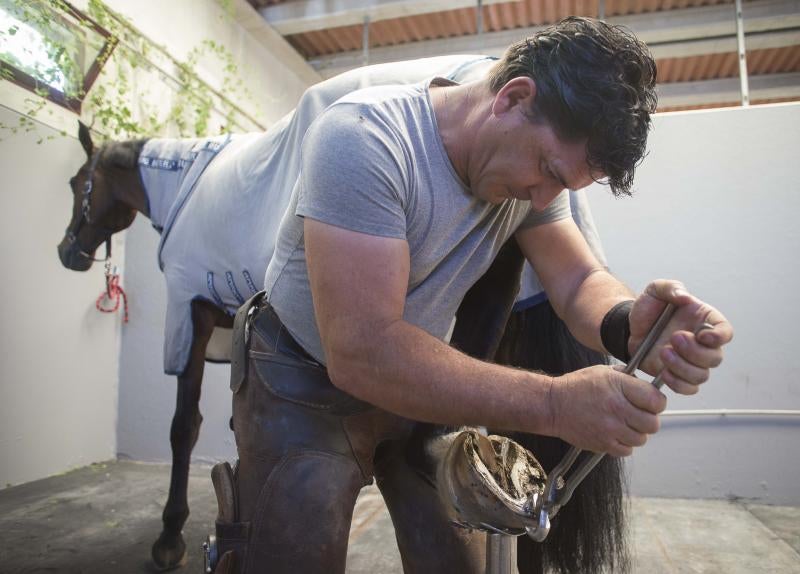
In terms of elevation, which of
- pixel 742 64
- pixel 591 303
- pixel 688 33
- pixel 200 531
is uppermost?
pixel 688 33

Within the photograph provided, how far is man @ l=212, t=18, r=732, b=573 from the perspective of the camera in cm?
62

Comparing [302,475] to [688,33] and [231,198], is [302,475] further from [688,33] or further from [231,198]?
[688,33]

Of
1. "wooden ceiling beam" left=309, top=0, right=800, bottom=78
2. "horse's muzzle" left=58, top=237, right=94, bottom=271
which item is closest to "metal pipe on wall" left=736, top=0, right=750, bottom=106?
"wooden ceiling beam" left=309, top=0, right=800, bottom=78

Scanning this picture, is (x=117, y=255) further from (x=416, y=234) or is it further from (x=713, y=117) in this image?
(x=713, y=117)

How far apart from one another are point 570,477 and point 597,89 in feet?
1.59

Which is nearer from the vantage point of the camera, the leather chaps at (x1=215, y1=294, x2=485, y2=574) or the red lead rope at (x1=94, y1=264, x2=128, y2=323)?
the leather chaps at (x1=215, y1=294, x2=485, y2=574)

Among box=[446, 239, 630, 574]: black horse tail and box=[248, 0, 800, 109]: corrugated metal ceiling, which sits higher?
box=[248, 0, 800, 109]: corrugated metal ceiling

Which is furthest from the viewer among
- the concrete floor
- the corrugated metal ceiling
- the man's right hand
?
the corrugated metal ceiling

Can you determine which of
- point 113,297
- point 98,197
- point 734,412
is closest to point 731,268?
point 734,412

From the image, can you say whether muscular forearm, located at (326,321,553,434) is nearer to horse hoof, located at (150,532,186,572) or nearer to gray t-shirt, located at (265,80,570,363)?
gray t-shirt, located at (265,80,570,363)

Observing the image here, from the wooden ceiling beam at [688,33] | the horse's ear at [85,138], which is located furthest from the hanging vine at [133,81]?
the wooden ceiling beam at [688,33]

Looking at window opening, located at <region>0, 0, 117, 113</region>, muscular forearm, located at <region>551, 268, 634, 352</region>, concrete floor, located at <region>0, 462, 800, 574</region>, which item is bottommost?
concrete floor, located at <region>0, 462, 800, 574</region>

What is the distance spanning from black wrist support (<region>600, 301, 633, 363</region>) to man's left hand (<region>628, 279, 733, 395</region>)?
0.26ft

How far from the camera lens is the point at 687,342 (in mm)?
567
